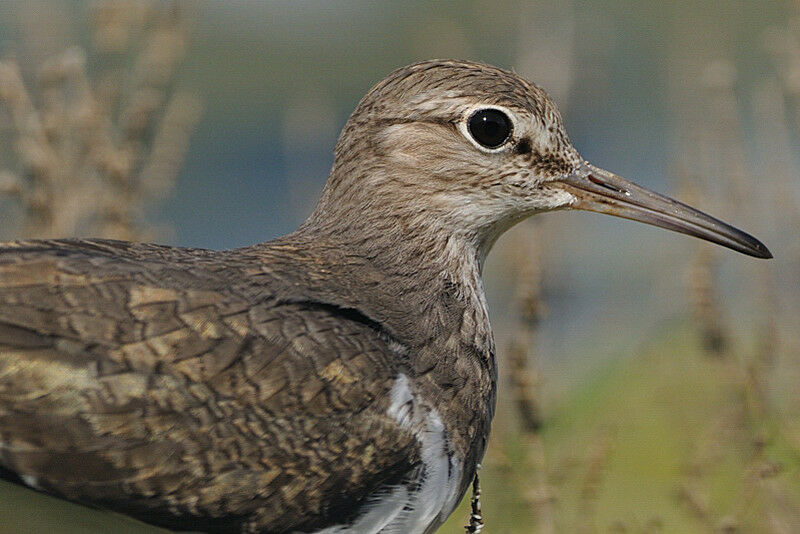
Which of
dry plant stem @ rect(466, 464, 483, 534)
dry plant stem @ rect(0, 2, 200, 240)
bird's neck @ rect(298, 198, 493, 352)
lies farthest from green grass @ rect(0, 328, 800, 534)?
dry plant stem @ rect(0, 2, 200, 240)

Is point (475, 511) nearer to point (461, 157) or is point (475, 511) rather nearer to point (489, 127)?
point (461, 157)

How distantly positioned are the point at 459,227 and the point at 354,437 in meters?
1.04

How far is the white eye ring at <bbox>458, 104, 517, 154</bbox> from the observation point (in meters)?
4.65

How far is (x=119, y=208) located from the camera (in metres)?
5.99

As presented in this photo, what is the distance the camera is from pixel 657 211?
491 cm

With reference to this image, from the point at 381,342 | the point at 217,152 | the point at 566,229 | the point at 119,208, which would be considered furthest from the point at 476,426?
the point at 217,152

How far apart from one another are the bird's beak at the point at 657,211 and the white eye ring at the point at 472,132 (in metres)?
0.34

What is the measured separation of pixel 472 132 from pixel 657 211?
2.65ft

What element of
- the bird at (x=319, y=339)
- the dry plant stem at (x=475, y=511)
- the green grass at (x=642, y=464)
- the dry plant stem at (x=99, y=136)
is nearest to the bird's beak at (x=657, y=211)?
the bird at (x=319, y=339)

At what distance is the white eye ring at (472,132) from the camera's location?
465 centimetres

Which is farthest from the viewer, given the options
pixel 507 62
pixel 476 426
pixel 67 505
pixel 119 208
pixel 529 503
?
pixel 507 62

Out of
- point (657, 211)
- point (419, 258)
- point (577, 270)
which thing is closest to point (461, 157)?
point (419, 258)

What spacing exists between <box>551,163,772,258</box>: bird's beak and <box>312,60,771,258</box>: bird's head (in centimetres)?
1

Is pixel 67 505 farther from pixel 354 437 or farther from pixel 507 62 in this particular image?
pixel 507 62
